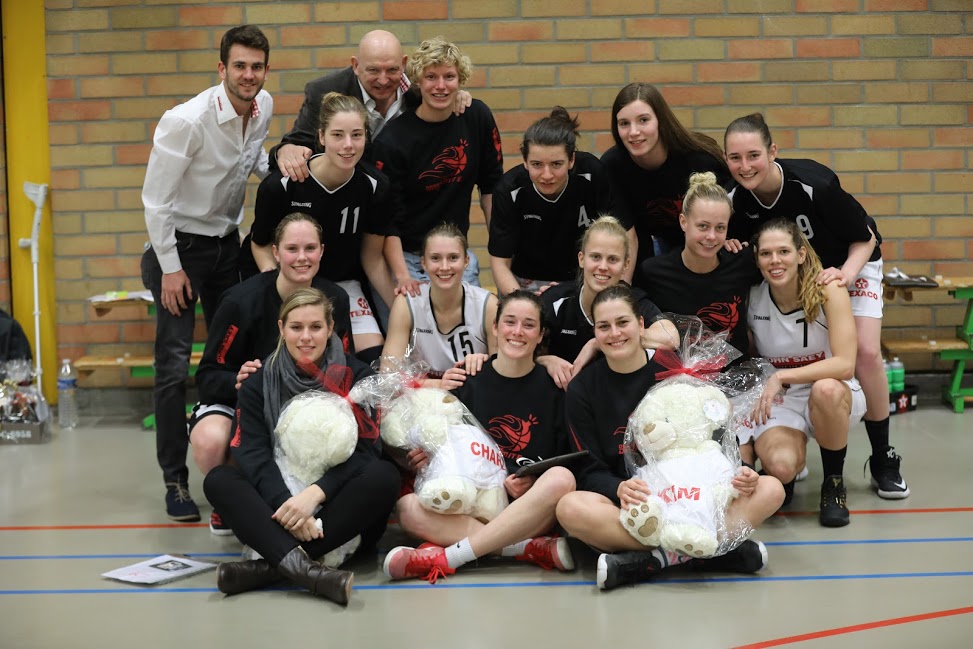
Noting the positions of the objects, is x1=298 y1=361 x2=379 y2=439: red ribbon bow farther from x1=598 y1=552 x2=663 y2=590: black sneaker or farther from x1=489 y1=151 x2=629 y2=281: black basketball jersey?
x1=489 y1=151 x2=629 y2=281: black basketball jersey

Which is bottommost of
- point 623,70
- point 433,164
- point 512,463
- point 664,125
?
point 512,463

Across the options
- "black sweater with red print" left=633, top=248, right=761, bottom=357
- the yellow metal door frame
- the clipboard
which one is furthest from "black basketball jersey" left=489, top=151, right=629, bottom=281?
the yellow metal door frame

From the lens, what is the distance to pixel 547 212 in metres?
4.27

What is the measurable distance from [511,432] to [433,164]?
53.3 inches

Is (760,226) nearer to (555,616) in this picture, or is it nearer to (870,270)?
(870,270)

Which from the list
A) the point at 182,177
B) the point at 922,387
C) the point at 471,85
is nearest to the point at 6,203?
the point at 182,177

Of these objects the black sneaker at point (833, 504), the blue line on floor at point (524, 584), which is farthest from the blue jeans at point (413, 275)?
the black sneaker at point (833, 504)

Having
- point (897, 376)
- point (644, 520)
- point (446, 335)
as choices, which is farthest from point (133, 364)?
point (897, 376)

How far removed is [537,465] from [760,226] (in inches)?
56.9

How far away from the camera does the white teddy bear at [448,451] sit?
132 inches

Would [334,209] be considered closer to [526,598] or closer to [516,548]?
[516,548]

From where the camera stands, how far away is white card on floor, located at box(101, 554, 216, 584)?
11.1 feet

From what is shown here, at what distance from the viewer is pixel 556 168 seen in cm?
409

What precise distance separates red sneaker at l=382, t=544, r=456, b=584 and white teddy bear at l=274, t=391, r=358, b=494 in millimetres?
371
